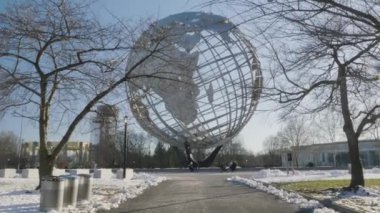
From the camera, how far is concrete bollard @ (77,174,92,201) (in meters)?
15.2

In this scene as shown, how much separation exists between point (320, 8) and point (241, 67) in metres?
35.8

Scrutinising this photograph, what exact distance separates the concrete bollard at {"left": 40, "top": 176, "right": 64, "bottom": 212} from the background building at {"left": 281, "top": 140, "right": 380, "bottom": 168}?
2663 inches

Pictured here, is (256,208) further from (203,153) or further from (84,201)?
(203,153)

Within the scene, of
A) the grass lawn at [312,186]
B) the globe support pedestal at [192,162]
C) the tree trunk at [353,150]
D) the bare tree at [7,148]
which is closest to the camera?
the tree trunk at [353,150]

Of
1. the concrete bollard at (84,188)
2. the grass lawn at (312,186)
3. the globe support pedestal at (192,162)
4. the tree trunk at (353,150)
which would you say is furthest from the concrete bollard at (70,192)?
the globe support pedestal at (192,162)

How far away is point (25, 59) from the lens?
57.2ft

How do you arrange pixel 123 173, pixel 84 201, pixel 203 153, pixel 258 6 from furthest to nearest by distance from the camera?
pixel 203 153 → pixel 123 173 → pixel 84 201 → pixel 258 6

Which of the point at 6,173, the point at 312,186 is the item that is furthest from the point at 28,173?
the point at 312,186

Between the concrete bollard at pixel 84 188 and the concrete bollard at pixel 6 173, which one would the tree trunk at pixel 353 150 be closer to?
the concrete bollard at pixel 84 188

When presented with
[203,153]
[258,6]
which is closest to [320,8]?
[258,6]

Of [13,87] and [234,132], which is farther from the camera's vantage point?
[234,132]

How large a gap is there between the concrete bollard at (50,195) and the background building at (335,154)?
222 feet

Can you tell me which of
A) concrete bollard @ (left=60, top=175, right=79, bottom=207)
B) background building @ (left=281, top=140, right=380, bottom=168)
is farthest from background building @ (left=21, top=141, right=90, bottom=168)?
concrete bollard @ (left=60, top=175, right=79, bottom=207)

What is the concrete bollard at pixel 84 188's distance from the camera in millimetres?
15211
